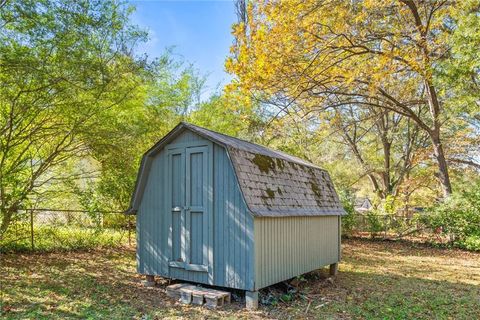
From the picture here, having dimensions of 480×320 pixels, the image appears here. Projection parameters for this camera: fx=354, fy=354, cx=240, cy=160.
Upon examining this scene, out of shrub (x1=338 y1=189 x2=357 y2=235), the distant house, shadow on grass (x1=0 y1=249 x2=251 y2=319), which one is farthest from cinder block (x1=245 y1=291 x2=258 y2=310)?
the distant house

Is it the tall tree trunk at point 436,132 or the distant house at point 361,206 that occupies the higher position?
the tall tree trunk at point 436,132

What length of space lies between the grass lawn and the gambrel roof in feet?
5.08

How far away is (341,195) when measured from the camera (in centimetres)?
1581

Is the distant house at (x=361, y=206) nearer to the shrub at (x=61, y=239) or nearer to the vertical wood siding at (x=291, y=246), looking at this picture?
the vertical wood siding at (x=291, y=246)

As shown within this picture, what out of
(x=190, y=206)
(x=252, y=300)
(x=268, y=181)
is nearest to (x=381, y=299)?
(x=252, y=300)

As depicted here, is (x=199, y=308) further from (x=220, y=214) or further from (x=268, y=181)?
(x=268, y=181)

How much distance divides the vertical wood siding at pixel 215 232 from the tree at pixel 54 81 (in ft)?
8.59

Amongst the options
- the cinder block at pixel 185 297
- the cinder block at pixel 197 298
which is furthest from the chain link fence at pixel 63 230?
the cinder block at pixel 197 298

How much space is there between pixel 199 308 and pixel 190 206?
1.71 metres

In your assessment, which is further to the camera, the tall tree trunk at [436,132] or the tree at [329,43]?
the tall tree trunk at [436,132]

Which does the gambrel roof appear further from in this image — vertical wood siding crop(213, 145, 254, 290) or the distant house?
the distant house

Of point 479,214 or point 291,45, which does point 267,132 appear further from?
point 479,214

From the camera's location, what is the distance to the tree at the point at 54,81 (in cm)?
655

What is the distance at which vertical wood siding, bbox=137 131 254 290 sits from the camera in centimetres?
570
